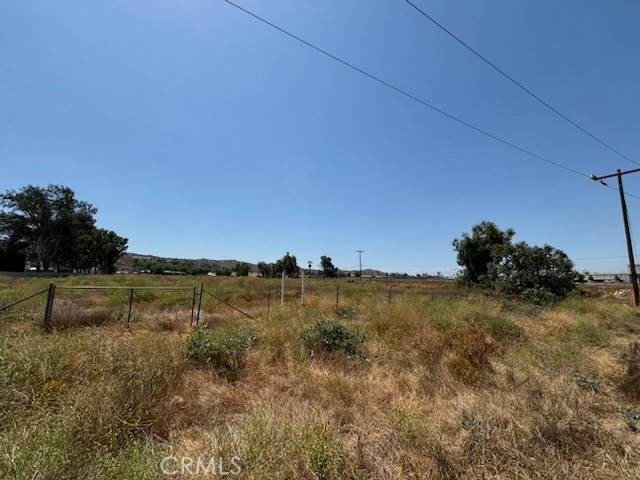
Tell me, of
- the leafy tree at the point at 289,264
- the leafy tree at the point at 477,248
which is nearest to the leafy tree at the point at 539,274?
the leafy tree at the point at 477,248

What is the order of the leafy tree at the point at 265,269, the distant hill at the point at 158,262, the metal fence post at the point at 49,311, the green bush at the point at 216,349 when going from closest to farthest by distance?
the green bush at the point at 216,349 → the metal fence post at the point at 49,311 → the leafy tree at the point at 265,269 → the distant hill at the point at 158,262

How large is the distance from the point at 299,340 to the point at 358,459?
4.37 m

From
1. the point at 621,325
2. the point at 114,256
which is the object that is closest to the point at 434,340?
the point at 621,325

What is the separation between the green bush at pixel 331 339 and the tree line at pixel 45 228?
5999 centimetres

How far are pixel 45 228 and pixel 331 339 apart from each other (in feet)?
202

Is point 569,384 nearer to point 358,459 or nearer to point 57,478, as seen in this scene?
→ point 358,459

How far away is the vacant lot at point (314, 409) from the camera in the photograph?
2.63 metres

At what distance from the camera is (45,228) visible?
48.8m

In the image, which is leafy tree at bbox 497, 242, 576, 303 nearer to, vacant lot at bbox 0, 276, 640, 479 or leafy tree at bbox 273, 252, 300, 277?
vacant lot at bbox 0, 276, 640, 479

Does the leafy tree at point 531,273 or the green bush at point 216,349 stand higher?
the leafy tree at point 531,273

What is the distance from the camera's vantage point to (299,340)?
7086 mm

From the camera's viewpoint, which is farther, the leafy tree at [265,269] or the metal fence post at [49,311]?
the leafy tree at [265,269]

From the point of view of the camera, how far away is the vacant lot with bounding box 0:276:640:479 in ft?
8.64

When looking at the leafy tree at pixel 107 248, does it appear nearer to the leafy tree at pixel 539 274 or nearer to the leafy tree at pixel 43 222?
the leafy tree at pixel 43 222
